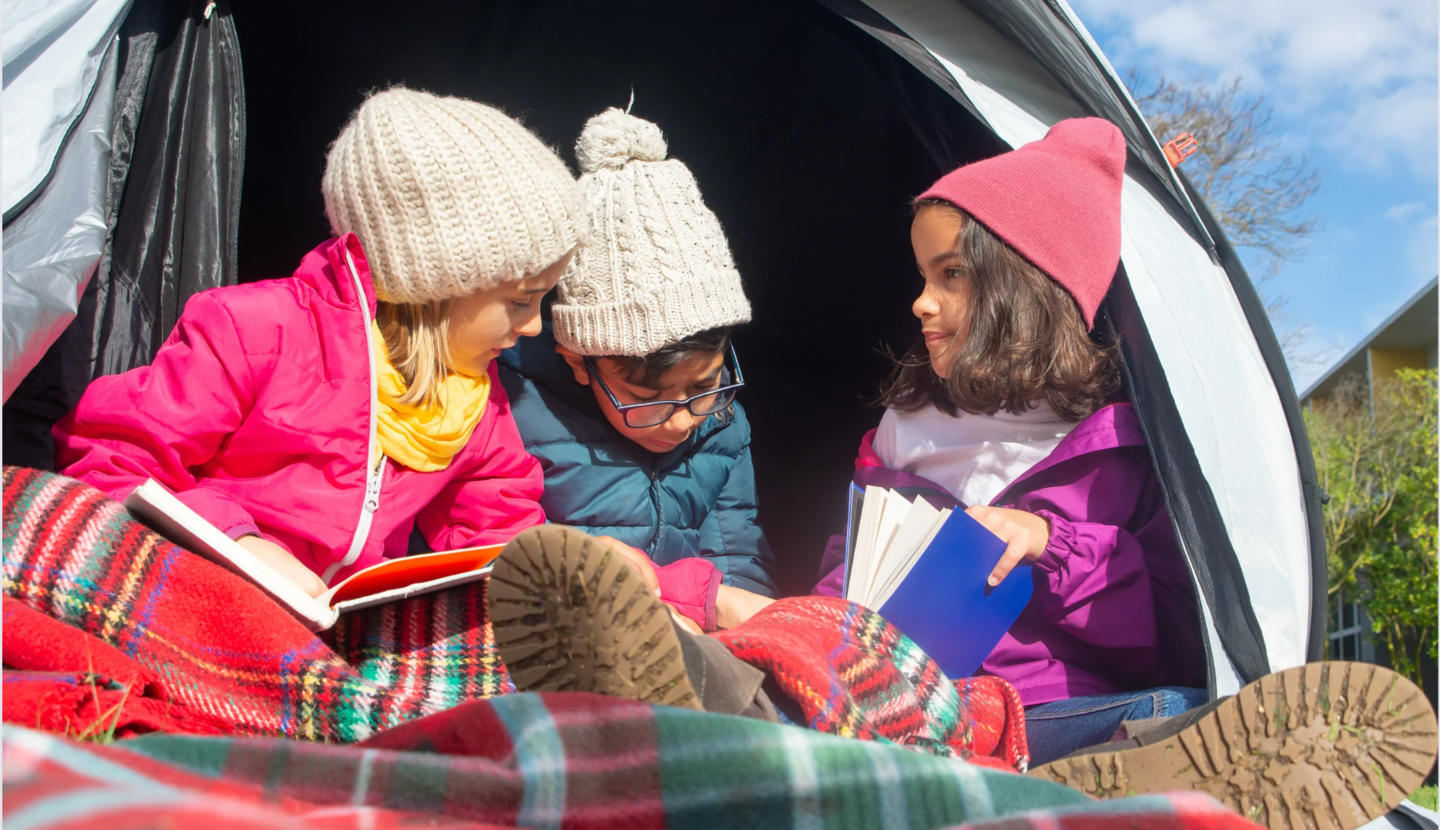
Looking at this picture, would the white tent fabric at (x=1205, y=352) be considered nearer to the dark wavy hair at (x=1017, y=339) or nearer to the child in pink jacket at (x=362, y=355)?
the dark wavy hair at (x=1017, y=339)

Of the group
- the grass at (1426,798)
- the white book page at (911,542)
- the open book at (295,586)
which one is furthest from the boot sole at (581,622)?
the grass at (1426,798)

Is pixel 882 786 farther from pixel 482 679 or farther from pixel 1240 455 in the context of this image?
pixel 1240 455

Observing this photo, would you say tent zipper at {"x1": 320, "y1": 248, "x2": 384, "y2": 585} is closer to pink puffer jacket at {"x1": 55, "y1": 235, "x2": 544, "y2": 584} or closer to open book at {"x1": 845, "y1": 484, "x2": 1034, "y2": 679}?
pink puffer jacket at {"x1": 55, "y1": 235, "x2": 544, "y2": 584}

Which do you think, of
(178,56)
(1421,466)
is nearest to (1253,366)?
(178,56)

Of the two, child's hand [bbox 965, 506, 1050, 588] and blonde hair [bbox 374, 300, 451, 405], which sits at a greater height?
blonde hair [bbox 374, 300, 451, 405]

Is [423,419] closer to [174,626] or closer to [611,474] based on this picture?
[611,474]

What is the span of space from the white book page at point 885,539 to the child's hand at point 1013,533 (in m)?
0.13

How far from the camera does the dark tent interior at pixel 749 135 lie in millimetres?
2164

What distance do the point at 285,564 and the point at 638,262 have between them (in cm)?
74

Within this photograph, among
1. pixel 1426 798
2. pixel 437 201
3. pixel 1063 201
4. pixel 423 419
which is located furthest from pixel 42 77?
pixel 1426 798

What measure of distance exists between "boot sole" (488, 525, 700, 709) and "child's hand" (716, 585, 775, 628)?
2.42 ft

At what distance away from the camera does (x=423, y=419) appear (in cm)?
148

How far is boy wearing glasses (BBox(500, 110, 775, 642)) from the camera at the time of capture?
1.65m

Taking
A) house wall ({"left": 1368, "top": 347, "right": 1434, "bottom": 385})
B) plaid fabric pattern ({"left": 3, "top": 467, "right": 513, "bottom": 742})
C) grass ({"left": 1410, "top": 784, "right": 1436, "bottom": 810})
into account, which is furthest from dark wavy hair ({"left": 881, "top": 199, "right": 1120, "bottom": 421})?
house wall ({"left": 1368, "top": 347, "right": 1434, "bottom": 385})
